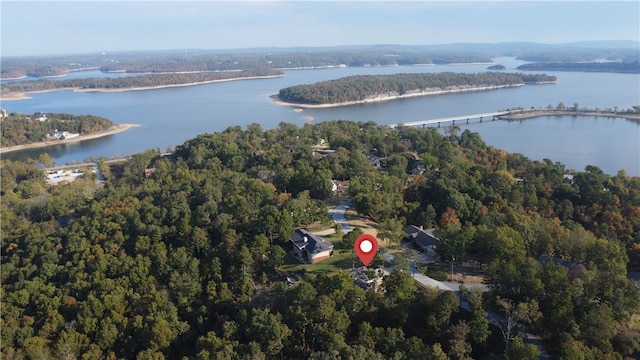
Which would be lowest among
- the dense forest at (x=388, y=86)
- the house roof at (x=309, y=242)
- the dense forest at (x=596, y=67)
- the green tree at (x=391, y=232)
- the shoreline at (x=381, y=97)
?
the house roof at (x=309, y=242)

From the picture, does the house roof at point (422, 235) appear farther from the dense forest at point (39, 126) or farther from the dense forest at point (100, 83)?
the dense forest at point (100, 83)

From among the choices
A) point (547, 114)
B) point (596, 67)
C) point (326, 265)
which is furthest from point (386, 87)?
point (596, 67)

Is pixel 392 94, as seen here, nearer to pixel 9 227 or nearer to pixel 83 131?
pixel 83 131

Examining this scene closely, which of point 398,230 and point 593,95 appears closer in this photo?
point 398,230

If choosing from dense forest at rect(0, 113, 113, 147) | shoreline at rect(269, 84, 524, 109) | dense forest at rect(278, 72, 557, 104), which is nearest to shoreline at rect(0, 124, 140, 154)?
dense forest at rect(0, 113, 113, 147)

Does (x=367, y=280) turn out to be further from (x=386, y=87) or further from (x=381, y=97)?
(x=386, y=87)

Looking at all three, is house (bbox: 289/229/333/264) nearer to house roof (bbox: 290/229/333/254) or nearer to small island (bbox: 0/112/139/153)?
house roof (bbox: 290/229/333/254)

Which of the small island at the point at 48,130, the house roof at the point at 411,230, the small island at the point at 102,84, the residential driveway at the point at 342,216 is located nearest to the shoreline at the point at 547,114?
the residential driveway at the point at 342,216

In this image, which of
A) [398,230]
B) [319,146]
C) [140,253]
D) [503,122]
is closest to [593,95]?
[503,122]
